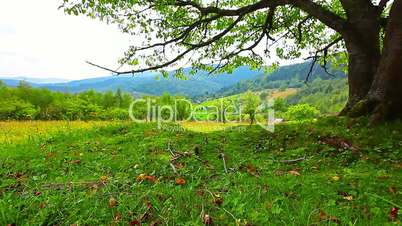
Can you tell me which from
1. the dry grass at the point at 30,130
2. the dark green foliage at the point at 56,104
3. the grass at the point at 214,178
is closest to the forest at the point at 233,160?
the grass at the point at 214,178

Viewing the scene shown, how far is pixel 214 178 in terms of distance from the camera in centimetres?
620

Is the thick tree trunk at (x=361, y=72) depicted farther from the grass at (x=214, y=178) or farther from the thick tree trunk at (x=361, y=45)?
the grass at (x=214, y=178)

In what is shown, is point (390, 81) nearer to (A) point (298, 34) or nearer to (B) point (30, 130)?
(A) point (298, 34)

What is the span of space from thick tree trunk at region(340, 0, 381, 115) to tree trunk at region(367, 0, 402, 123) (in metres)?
1.19

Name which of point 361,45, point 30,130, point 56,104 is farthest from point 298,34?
point 56,104

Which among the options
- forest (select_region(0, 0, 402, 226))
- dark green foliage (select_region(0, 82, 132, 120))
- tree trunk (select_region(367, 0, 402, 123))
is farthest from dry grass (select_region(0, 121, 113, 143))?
tree trunk (select_region(367, 0, 402, 123))

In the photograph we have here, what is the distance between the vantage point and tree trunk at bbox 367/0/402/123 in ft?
32.0

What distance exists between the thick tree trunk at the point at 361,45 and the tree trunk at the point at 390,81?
1188mm

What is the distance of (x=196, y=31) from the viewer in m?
15.3

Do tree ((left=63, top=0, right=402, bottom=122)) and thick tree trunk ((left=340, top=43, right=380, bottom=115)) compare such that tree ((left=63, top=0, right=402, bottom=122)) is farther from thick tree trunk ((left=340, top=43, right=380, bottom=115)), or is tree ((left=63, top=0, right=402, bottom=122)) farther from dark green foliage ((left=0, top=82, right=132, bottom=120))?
dark green foliage ((left=0, top=82, right=132, bottom=120))

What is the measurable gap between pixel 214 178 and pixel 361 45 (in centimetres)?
795

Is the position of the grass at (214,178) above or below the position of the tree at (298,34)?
below

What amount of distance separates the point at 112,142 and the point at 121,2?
5152 millimetres

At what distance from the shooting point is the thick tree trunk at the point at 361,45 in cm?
1145
